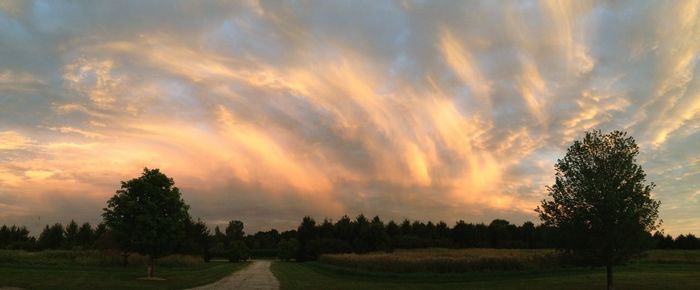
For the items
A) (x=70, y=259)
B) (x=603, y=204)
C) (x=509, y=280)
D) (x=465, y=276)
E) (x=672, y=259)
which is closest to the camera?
(x=603, y=204)

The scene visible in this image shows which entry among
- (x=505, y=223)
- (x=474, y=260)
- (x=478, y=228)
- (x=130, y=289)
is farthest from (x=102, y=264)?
(x=505, y=223)

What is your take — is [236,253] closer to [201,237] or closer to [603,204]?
[201,237]

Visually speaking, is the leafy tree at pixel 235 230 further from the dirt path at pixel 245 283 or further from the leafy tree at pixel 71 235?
the dirt path at pixel 245 283

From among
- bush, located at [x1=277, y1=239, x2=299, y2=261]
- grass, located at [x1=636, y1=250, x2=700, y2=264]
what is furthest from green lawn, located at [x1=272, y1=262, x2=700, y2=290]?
bush, located at [x1=277, y1=239, x2=299, y2=261]

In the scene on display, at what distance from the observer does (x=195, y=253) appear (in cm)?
10706

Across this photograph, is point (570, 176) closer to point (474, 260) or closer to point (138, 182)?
point (474, 260)

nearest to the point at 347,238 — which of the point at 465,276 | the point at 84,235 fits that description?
the point at 84,235

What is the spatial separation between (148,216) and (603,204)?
3424 centimetres

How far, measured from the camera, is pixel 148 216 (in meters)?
41.5

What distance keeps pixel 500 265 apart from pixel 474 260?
2574mm

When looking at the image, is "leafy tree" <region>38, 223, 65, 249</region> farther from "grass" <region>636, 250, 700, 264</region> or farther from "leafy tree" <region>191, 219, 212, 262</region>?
"grass" <region>636, 250, 700, 264</region>

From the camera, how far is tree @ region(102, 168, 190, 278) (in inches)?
1633

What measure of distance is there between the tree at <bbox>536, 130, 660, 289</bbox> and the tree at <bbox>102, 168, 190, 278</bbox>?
3100cm

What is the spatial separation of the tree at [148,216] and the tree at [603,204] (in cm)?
3100
